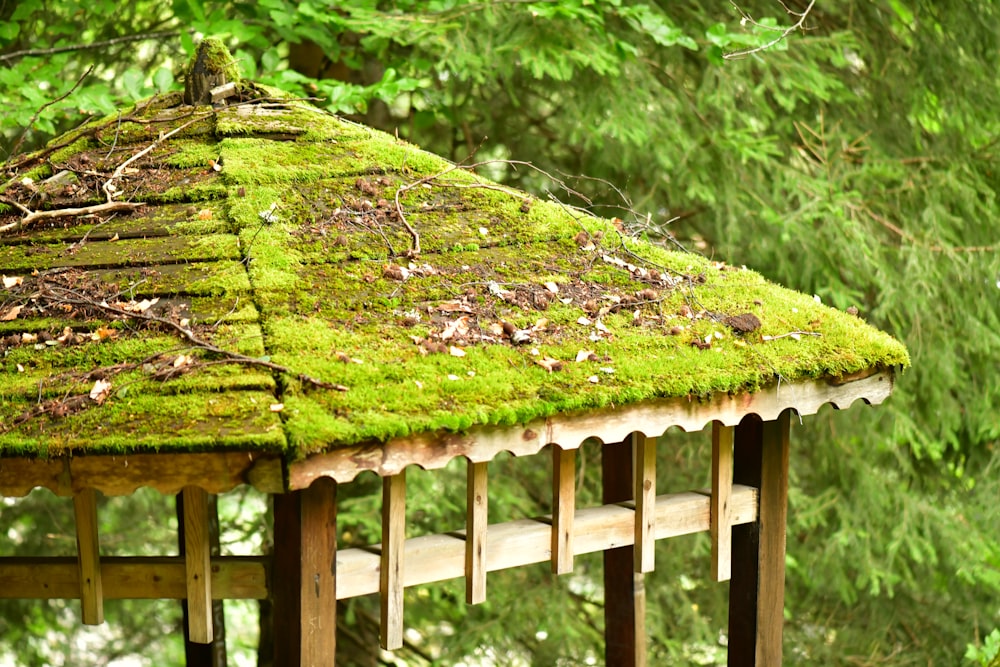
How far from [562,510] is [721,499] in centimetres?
71

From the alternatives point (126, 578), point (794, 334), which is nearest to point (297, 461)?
point (126, 578)

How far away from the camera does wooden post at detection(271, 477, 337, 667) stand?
8.85ft

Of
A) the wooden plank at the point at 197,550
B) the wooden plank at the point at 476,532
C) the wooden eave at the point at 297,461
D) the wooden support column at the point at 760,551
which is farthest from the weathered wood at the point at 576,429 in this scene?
the wooden plank at the point at 197,550

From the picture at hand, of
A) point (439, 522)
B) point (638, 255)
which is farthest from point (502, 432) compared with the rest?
point (439, 522)

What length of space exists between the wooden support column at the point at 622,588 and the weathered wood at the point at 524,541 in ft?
2.22

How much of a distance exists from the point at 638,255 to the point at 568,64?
2.72 meters

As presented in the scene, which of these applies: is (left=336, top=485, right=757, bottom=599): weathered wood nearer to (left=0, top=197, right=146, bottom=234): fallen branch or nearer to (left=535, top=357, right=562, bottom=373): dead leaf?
(left=535, top=357, right=562, bottom=373): dead leaf

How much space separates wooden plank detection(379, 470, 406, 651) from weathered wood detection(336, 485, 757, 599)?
4cm

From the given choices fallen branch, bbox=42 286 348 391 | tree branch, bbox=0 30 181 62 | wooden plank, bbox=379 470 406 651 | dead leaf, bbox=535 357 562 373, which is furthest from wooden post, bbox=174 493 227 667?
tree branch, bbox=0 30 181 62

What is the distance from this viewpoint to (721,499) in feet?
12.0

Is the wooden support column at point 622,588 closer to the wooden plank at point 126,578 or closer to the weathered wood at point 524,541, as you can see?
the weathered wood at point 524,541

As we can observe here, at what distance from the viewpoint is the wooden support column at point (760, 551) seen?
12.4 ft

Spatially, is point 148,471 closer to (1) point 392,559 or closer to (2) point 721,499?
(1) point 392,559

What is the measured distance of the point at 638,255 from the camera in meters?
3.45
